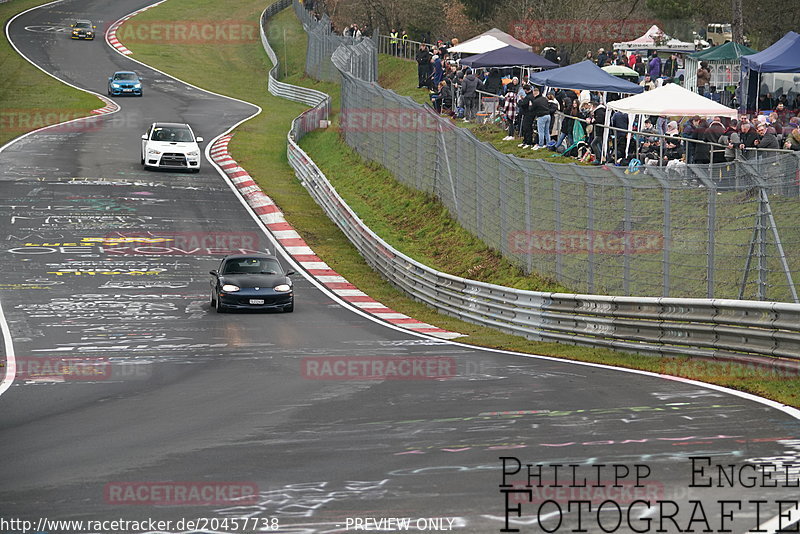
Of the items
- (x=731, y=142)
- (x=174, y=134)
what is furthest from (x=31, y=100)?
(x=731, y=142)

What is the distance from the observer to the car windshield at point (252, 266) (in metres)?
24.6

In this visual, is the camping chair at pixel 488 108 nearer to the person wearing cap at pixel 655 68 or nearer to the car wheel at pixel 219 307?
the person wearing cap at pixel 655 68

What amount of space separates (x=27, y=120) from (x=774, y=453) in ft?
159

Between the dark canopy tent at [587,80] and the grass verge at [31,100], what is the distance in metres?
25.8

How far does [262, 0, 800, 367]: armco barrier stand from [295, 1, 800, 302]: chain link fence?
22.7 inches

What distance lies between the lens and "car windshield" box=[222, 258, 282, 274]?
80.7 feet

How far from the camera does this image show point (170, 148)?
41406 mm

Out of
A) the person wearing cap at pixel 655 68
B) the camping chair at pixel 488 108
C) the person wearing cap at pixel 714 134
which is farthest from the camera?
the person wearing cap at pixel 655 68

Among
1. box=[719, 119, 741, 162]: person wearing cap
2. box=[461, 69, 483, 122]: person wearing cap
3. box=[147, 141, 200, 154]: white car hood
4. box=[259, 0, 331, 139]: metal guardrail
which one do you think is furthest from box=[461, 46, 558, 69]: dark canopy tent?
box=[719, 119, 741, 162]: person wearing cap

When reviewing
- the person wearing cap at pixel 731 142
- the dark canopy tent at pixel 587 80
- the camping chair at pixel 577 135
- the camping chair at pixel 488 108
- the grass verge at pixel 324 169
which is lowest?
the grass verge at pixel 324 169

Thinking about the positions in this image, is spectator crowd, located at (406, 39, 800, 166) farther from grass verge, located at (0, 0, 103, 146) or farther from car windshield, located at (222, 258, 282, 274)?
grass verge, located at (0, 0, 103, 146)

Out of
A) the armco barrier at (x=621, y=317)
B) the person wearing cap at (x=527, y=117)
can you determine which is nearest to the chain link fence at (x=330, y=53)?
the person wearing cap at (x=527, y=117)

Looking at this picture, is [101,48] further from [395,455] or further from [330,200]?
[395,455]

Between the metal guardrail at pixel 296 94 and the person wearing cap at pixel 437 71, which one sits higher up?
the person wearing cap at pixel 437 71
